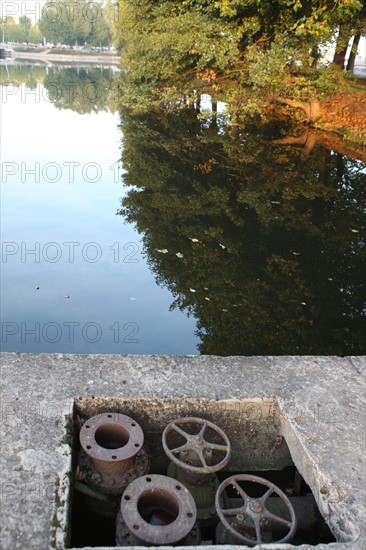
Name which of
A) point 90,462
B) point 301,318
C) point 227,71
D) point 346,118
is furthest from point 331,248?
point 346,118

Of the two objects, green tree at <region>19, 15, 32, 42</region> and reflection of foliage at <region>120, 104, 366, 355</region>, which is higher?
green tree at <region>19, 15, 32, 42</region>

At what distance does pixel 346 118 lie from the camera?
712 inches

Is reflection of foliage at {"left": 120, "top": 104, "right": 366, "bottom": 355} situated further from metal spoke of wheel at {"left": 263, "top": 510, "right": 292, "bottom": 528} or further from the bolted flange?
metal spoke of wheel at {"left": 263, "top": 510, "right": 292, "bottom": 528}

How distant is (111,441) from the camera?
3449mm

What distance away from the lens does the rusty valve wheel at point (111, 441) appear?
123 inches

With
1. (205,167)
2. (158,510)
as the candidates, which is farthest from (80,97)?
(158,510)

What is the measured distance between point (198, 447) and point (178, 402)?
0.37m

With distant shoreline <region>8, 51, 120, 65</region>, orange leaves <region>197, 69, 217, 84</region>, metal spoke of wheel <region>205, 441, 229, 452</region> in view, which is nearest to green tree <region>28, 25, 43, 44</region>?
distant shoreline <region>8, 51, 120, 65</region>

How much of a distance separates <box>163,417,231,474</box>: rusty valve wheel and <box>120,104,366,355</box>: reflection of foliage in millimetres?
2087

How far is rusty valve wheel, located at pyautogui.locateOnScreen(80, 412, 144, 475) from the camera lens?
313 cm

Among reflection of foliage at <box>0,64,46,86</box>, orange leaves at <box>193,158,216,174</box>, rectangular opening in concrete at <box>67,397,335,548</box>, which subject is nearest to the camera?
rectangular opening in concrete at <box>67,397,335,548</box>

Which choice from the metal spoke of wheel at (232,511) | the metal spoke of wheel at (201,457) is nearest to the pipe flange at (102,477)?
the metal spoke of wheel at (201,457)

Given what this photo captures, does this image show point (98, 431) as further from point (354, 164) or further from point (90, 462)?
point (354, 164)

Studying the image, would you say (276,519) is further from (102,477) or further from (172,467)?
(102,477)
